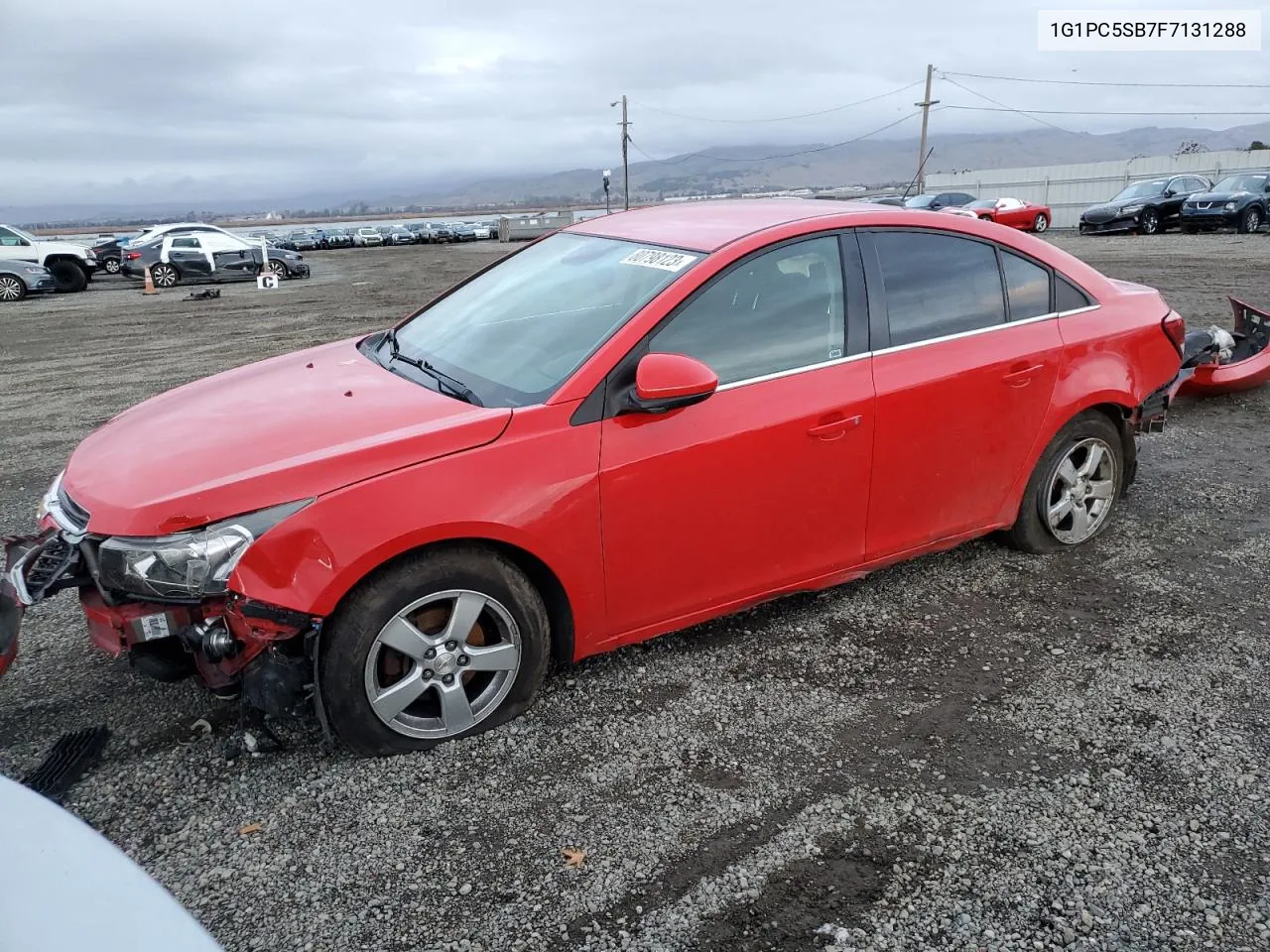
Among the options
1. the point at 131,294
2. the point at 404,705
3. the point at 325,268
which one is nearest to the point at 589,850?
the point at 404,705

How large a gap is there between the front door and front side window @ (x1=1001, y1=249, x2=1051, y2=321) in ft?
3.15

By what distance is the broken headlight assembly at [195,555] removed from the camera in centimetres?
269

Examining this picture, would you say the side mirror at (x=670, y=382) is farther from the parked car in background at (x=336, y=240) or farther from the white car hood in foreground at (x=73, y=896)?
the parked car in background at (x=336, y=240)

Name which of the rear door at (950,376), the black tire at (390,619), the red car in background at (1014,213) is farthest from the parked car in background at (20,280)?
the red car in background at (1014,213)

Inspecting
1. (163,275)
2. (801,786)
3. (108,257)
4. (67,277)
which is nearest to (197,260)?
(163,275)

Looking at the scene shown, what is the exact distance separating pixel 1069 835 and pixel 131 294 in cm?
2309

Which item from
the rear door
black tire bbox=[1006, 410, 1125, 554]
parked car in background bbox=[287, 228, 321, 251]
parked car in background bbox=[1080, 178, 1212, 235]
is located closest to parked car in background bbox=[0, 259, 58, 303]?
the rear door

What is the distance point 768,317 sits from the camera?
137 inches

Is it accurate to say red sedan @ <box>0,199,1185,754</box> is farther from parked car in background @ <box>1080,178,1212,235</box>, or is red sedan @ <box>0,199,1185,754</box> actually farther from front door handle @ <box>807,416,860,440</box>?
parked car in background @ <box>1080,178,1212,235</box>

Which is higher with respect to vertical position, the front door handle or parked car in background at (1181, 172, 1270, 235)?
parked car in background at (1181, 172, 1270, 235)

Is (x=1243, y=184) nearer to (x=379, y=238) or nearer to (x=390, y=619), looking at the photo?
(x=390, y=619)

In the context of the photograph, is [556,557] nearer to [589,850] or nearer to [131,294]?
[589,850]

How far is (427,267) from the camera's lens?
26.9 meters

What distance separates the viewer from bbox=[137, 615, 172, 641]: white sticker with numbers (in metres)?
2.75
